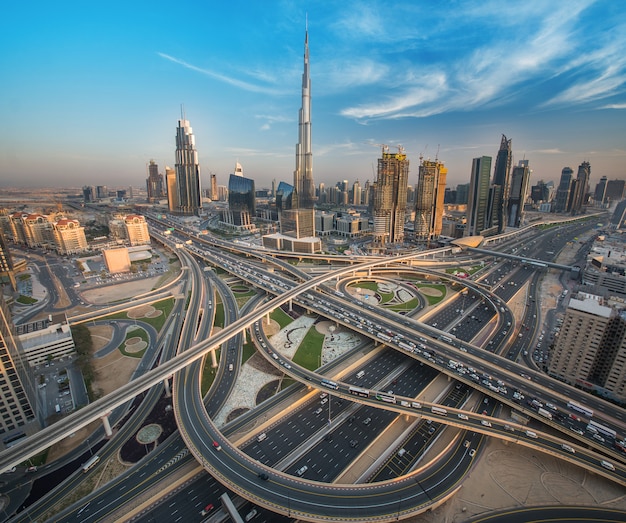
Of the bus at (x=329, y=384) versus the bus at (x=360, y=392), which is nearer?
the bus at (x=360, y=392)

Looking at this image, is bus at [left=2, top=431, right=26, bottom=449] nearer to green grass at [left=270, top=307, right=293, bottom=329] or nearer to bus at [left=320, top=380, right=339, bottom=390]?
bus at [left=320, top=380, right=339, bottom=390]

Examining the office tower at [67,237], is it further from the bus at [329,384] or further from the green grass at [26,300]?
the bus at [329,384]

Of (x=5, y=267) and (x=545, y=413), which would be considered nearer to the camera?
(x=545, y=413)

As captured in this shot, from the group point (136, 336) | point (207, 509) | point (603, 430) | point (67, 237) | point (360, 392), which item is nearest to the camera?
point (207, 509)

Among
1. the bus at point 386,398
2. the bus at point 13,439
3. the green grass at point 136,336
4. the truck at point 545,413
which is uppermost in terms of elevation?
the truck at point 545,413

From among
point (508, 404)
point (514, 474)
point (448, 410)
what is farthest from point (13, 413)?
point (508, 404)

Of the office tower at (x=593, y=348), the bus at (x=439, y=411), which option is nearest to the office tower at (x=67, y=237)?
the bus at (x=439, y=411)

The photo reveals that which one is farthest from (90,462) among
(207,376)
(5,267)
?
(5,267)

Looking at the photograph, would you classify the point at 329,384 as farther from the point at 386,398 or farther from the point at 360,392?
the point at 386,398
